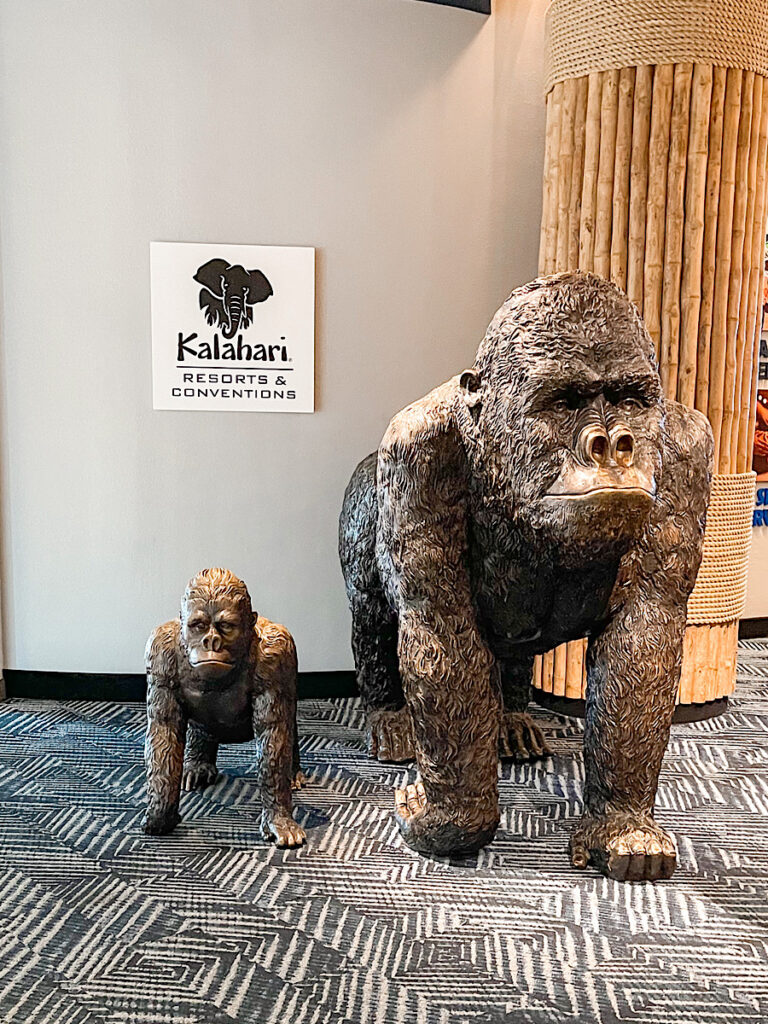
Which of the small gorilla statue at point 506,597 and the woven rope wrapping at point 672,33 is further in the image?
the woven rope wrapping at point 672,33

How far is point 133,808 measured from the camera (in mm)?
2180

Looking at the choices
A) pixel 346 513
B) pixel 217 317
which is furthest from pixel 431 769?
pixel 217 317

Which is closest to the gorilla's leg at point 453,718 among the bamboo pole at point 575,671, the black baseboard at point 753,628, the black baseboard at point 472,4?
the bamboo pole at point 575,671

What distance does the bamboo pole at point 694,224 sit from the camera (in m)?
2.60

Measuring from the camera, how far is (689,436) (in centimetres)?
185

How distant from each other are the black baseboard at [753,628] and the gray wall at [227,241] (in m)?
1.81

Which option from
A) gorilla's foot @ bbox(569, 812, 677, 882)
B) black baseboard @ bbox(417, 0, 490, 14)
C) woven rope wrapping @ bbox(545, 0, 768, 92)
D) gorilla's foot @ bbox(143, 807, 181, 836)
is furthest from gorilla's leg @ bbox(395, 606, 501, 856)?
black baseboard @ bbox(417, 0, 490, 14)

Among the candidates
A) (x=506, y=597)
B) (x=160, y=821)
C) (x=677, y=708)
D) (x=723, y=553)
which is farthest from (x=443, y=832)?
(x=723, y=553)

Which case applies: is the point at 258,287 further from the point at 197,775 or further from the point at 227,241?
the point at 197,775

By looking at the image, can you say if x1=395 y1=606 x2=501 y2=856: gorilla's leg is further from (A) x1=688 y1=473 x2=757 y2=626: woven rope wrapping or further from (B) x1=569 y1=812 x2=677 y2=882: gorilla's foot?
(A) x1=688 y1=473 x2=757 y2=626: woven rope wrapping

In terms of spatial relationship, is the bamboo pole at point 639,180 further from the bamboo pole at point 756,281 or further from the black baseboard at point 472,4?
the black baseboard at point 472,4

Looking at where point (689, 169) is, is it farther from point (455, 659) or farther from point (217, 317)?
point (455, 659)

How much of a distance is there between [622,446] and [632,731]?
616mm

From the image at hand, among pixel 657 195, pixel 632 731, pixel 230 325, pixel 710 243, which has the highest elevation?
pixel 657 195
